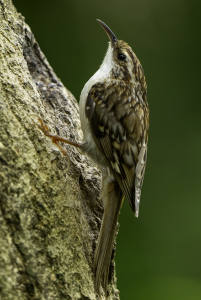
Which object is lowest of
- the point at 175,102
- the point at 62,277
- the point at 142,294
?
the point at 142,294

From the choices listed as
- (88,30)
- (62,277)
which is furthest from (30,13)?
(62,277)

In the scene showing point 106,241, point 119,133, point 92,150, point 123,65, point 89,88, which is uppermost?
point 123,65

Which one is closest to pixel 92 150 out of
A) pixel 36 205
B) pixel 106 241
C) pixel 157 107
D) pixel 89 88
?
pixel 89 88

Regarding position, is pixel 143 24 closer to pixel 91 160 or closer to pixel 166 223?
pixel 166 223

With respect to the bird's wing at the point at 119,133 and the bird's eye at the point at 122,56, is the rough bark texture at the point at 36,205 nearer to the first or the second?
the bird's wing at the point at 119,133

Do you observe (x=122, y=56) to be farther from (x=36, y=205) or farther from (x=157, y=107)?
(x=157, y=107)

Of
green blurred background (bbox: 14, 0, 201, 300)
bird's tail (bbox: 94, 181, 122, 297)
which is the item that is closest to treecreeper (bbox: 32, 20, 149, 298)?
bird's tail (bbox: 94, 181, 122, 297)
